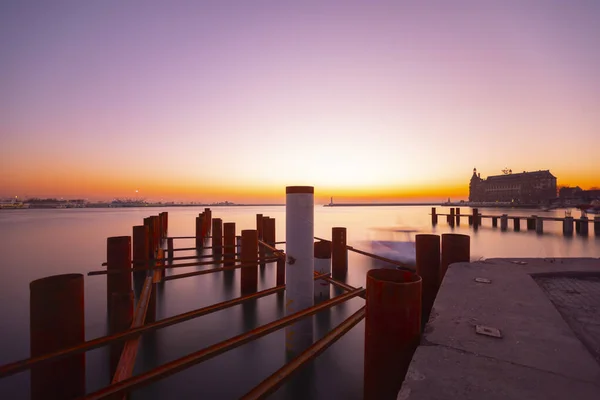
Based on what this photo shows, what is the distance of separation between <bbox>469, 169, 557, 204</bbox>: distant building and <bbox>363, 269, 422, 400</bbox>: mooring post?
11595 centimetres

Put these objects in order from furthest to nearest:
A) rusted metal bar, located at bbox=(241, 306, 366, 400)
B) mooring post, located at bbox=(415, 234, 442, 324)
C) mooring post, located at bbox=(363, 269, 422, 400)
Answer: mooring post, located at bbox=(415, 234, 442, 324) < mooring post, located at bbox=(363, 269, 422, 400) < rusted metal bar, located at bbox=(241, 306, 366, 400)

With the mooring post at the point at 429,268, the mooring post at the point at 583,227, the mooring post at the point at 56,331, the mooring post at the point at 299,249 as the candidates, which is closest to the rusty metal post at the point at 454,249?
the mooring post at the point at 429,268

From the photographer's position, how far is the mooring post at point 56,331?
2.38m

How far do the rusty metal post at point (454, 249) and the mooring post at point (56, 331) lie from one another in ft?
18.3

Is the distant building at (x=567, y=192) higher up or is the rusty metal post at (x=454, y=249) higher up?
the distant building at (x=567, y=192)

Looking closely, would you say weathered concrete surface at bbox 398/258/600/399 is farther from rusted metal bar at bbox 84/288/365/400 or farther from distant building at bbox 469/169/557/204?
distant building at bbox 469/169/557/204

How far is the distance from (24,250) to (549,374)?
23634 mm

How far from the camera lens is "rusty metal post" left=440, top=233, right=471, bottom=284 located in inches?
210

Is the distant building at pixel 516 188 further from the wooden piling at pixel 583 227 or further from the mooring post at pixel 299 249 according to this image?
the mooring post at pixel 299 249

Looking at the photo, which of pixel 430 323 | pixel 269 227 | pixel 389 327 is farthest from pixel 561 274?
pixel 269 227

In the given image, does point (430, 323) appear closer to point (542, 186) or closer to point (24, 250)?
point (24, 250)

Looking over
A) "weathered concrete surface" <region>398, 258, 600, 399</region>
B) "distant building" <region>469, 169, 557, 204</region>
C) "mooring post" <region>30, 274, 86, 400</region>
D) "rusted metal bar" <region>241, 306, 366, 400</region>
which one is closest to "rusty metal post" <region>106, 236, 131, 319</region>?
"mooring post" <region>30, 274, 86, 400</region>

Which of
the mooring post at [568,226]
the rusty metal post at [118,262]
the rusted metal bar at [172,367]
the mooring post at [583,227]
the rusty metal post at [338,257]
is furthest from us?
the mooring post at [568,226]

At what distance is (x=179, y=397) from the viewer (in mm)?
4098
